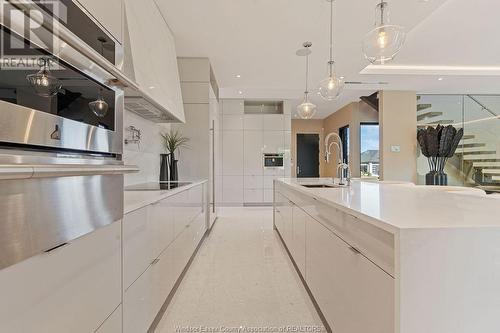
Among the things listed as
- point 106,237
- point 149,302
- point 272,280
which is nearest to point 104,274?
point 106,237

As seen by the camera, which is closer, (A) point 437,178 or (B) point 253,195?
(A) point 437,178

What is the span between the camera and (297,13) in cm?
323

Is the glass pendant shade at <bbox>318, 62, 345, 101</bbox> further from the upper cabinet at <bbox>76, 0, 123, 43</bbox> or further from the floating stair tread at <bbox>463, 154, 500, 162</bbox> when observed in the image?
the floating stair tread at <bbox>463, 154, 500, 162</bbox>

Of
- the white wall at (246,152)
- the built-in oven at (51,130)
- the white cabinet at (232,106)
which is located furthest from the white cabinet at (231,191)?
the built-in oven at (51,130)

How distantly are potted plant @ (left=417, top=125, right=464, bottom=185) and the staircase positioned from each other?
27.5 inches

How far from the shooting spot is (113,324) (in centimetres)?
115

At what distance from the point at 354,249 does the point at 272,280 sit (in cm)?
147

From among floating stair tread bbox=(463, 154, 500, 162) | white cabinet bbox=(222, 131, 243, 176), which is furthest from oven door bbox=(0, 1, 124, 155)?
floating stair tread bbox=(463, 154, 500, 162)

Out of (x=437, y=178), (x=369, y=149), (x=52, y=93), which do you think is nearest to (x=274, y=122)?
(x=369, y=149)

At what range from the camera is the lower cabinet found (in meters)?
1.33

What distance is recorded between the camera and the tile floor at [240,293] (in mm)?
1829

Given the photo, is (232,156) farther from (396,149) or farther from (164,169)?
(396,149)

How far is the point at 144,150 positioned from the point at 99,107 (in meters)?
2.22

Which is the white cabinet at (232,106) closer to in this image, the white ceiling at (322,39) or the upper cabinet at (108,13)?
the white ceiling at (322,39)
